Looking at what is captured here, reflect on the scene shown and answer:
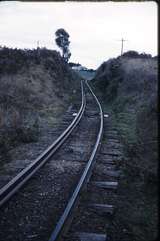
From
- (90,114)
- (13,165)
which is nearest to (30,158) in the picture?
(13,165)

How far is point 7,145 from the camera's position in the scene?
10.2 meters

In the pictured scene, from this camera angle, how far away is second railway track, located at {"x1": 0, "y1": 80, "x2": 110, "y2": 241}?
5.54m

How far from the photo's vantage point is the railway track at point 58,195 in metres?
5.47

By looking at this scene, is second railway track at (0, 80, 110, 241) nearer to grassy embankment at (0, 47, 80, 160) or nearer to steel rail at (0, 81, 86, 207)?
steel rail at (0, 81, 86, 207)

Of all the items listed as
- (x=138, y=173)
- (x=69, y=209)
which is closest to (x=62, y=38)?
(x=138, y=173)

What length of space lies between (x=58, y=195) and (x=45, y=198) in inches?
11.8

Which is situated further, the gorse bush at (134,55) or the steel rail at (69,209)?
the gorse bush at (134,55)

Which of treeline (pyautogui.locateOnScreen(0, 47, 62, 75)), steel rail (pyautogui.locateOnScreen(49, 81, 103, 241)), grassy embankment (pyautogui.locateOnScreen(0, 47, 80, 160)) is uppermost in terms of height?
treeline (pyautogui.locateOnScreen(0, 47, 62, 75))

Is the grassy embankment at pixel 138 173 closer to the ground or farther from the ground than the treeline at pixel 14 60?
closer to the ground

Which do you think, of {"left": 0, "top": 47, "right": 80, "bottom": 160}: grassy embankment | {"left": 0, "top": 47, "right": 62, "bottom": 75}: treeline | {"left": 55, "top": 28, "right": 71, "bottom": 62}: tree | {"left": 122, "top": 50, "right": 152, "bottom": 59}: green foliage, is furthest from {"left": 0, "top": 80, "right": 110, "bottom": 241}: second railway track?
{"left": 55, "top": 28, "right": 71, "bottom": 62}: tree

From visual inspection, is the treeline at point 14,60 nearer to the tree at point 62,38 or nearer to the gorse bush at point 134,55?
the gorse bush at point 134,55

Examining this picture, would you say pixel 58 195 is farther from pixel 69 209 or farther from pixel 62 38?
pixel 62 38

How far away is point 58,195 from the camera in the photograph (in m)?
6.96

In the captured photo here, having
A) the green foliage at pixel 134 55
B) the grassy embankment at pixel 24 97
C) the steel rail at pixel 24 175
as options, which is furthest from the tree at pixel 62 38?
the steel rail at pixel 24 175
